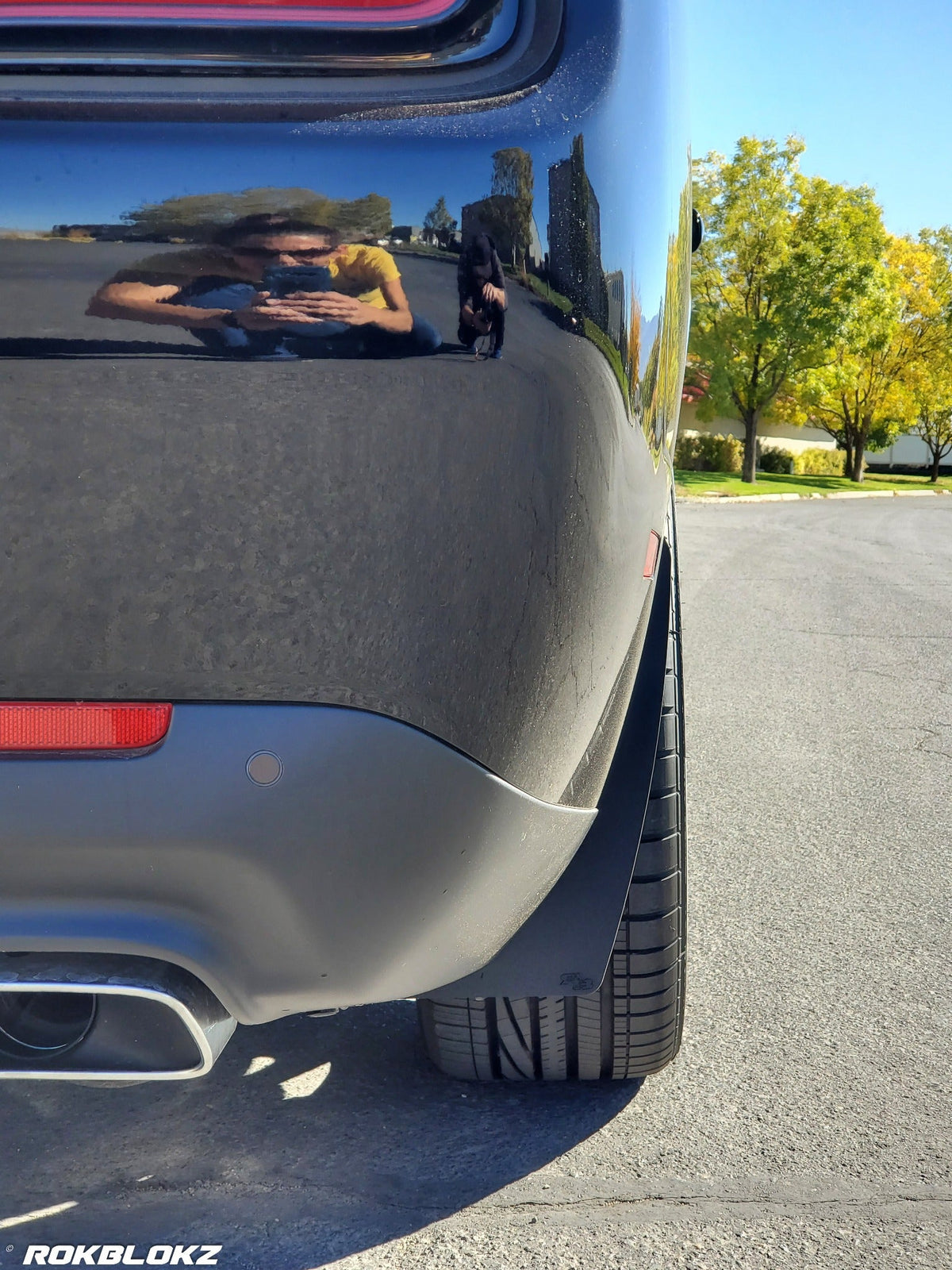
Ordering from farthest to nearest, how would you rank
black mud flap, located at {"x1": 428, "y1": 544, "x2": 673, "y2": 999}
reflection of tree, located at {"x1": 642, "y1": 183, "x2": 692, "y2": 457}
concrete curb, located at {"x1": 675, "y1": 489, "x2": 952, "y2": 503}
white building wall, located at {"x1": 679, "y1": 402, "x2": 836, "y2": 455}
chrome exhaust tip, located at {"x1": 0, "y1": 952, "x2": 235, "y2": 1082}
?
white building wall, located at {"x1": 679, "y1": 402, "x2": 836, "y2": 455}
concrete curb, located at {"x1": 675, "y1": 489, "x2": 952, "y2": 503}
black mud flap, located at {"x1": 428, "y1": 544, "x2": 673, "y2": 999}
reflection of tree, located at {"x1": 642, "y1": 183, "x2": 692, "y2": 457}
chrome exhaust tip, located at {"x1": 0, "y1": 952, "x2": 235, "y2": 1082}

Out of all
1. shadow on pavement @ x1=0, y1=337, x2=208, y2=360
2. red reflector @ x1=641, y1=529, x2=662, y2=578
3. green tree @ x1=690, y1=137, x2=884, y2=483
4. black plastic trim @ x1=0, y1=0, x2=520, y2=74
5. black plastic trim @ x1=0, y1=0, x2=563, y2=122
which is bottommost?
red reflector @ x1=641, y1=529, x2=662, y2=578

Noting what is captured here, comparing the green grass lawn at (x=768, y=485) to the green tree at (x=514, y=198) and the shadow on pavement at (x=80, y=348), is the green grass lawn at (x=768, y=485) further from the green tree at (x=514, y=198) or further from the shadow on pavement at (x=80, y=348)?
the shadow on pavement at (x=80, y=348)

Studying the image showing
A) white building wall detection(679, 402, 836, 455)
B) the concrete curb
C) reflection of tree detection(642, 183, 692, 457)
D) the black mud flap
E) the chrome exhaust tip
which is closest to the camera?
the chrome exhaust tip

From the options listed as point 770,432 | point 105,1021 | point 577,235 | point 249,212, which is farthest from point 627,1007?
point 770,432

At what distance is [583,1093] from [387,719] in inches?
49.2

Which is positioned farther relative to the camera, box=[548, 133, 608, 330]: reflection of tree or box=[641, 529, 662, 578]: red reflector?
box=[641, 529, 662, 578]: red reflector

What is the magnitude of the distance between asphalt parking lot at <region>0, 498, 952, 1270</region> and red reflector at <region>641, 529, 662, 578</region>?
99 cm

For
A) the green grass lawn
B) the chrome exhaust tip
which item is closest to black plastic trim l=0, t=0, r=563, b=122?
the chrome exhaust tip

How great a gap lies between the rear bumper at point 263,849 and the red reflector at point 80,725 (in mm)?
18

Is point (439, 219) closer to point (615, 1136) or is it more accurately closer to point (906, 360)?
point (615, 1136)

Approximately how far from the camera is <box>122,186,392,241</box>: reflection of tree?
1095 mm

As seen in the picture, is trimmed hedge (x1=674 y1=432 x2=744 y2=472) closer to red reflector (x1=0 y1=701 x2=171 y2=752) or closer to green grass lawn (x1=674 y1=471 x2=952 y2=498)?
green grass lawn (x1=674 y1=471 x2=952 y2=498)

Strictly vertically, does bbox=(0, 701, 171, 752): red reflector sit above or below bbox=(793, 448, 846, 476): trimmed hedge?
above

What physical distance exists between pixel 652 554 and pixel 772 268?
3126 cm
